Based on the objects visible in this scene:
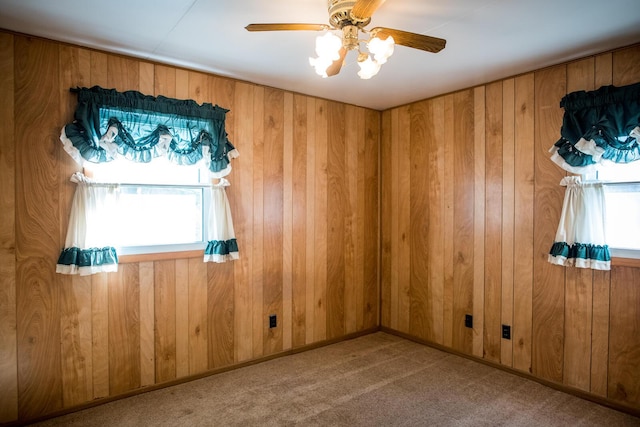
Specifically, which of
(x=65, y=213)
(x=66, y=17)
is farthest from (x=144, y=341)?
(x=66, y=17)

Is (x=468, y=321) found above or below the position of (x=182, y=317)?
below

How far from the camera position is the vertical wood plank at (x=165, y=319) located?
280 centimetres

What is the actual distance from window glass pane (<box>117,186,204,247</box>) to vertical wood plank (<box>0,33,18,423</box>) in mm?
605

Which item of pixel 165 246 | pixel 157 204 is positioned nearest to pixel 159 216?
pixel 157 204

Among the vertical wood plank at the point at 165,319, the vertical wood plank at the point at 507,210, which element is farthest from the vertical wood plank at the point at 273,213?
the vertical wood plank at the point at 507,210

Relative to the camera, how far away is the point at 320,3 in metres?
1.95

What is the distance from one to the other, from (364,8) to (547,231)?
2262 millimetres

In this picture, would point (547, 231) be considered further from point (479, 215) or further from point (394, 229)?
point (394, 229)

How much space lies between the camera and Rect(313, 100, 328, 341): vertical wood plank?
144 inches

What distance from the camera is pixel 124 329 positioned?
2.67 metres

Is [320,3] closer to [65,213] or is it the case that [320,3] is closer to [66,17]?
[66,17]

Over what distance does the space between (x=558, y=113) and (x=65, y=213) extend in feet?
11.7

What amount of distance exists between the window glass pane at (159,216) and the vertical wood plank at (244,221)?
34cm

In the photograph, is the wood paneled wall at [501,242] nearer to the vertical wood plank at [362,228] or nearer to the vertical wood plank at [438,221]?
the vertical wood plank at [438,221]
